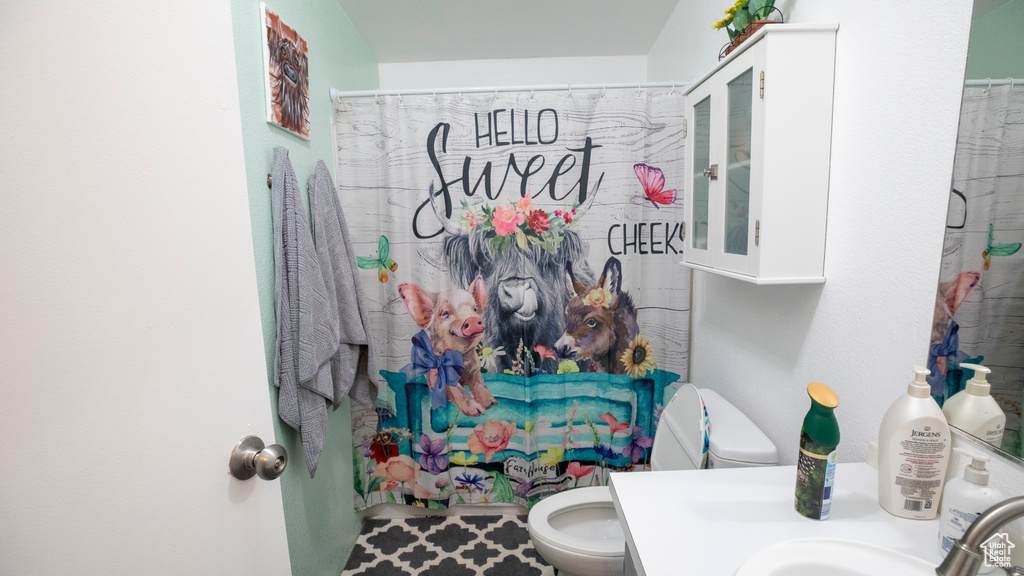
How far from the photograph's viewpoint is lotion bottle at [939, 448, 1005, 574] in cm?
58

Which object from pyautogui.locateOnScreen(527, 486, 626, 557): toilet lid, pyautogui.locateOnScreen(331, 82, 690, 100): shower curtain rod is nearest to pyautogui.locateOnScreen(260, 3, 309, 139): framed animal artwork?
pyautogui.locateOnScreen(331, 82, 690, 100): shower curtain rod

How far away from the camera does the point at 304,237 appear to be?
1.26m

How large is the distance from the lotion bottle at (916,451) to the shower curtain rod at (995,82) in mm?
431

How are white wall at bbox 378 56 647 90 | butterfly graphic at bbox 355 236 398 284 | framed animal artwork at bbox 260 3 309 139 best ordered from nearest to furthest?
framed animal artwork at bbox 260 3 309 139 → butterfly graphic at bbox 355 236 398 284 → white wall at bbox 378 56 647 90

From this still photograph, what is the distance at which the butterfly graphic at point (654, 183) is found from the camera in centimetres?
174

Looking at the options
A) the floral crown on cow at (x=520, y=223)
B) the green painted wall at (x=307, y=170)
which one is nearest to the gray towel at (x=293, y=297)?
the green painted wall at (x=307, y=170)

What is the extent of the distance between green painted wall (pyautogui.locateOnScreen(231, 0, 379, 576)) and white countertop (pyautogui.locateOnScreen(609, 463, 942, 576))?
2.94ft

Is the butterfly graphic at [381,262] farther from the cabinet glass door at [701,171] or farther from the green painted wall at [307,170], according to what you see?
the cabinet glass door at [701,171]

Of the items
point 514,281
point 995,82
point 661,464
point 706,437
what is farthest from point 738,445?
point 514,281

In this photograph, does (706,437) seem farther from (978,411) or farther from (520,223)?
(520,223)

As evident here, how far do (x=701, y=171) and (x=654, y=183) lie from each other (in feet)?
1.39

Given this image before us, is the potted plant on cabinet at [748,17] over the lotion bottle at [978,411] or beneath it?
over

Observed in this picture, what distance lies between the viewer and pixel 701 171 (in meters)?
1.33

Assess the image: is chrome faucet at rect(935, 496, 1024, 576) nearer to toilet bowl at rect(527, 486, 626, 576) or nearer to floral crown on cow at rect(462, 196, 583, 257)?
toilet bowl at rect(527, 486, 626, 576)
